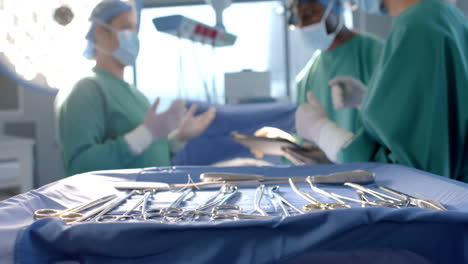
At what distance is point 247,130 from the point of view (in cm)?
184

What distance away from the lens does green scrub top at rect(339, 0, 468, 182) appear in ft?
2.83

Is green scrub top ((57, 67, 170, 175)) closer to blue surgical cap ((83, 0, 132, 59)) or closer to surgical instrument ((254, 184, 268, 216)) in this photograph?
blue surgical cap ((83, 0, 132, 59))

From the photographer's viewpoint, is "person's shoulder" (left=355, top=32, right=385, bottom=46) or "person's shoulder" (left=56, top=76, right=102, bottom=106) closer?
"person's shoulder" (left=56, top=76, right=102, bottom=106)

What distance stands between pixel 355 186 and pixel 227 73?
1144 millimetres

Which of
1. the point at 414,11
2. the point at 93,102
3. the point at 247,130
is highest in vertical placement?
the point at 414,11

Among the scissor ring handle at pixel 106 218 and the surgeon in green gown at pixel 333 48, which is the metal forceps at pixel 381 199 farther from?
the surgeon in green gown at pixel 333 48

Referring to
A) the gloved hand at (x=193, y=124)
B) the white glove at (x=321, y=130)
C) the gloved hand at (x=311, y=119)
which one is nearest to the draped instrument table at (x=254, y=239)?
the white glove at (x=321, y=130)

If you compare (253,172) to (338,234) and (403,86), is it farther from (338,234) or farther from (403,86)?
(338,234)

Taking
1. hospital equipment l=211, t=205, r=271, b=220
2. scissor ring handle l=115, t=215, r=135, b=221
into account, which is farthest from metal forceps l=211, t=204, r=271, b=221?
scissor ring handle l=115, t=215, r=135, b=221

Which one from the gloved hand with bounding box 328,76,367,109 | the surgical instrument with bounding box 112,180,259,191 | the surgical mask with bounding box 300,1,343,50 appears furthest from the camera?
the surgical mask with bounding box 300,1,343,50

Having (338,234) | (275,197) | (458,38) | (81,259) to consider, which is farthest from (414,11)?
(81,259)

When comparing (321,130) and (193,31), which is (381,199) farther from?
(193,31)

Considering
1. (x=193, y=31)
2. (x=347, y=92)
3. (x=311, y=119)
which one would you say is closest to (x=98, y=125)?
(x=193, y=31)

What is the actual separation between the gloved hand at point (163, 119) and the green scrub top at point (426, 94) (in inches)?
33.4
